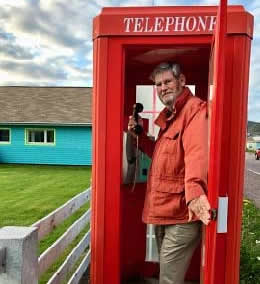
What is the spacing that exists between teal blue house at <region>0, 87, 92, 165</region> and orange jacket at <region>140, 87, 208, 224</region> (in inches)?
666

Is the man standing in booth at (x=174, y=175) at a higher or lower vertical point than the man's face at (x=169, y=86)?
lower

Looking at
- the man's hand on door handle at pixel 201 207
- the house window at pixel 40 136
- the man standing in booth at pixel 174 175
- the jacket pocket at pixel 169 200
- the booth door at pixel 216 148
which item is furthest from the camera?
the house window at pixel 40 136

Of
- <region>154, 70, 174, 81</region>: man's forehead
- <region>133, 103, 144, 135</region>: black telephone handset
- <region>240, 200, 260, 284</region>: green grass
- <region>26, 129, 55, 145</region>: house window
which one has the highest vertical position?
<region>154, 70, 174, 81</region>: man's forehead

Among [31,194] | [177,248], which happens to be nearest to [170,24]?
[177,248]

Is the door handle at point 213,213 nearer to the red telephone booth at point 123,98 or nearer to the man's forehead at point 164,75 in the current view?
the red telephone booth at point 123,98

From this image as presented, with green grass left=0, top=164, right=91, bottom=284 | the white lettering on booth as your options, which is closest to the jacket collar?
the white lettering on booth

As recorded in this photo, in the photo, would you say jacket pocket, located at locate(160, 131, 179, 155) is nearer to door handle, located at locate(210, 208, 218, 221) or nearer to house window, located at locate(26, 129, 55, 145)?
door handle, located at locate(210, 208, 218, 221)

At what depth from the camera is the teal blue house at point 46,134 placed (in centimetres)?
2003

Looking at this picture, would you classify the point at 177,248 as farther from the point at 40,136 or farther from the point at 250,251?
the point at 40,136

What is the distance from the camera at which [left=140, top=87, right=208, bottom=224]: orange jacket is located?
2.26 metres

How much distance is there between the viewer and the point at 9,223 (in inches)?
266

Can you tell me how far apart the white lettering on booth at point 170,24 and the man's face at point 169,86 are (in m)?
0.32

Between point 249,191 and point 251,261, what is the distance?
8.14m

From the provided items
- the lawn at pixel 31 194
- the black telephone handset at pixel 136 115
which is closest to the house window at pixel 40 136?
the lawn at pixel 31 194
